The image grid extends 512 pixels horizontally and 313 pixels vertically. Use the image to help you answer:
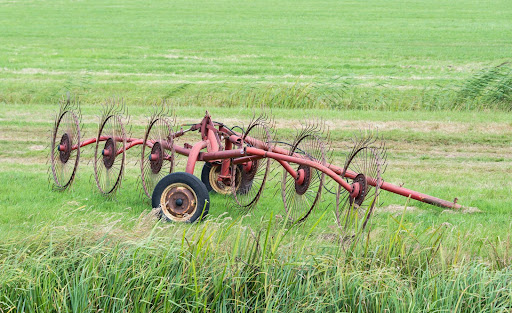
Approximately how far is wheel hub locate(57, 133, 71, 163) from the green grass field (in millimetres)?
468

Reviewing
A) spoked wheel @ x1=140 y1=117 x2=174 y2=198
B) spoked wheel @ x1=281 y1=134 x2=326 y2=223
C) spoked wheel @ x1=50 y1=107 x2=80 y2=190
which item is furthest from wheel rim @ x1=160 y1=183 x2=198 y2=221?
spoked wheel @ x1=50 y1=107 x2=80 y2=190

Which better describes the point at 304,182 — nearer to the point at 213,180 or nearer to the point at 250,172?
the point at 250,172

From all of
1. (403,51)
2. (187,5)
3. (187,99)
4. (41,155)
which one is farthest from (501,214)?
(187,5)

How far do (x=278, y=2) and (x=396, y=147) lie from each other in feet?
137

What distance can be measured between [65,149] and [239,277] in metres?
4.28

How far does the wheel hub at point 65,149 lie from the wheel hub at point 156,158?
1.32 meters

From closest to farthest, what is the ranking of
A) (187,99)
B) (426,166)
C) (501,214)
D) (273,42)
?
(501,214)
(426,166)
(187,99)
(273,42)

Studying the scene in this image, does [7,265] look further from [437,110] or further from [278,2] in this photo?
[278,2]

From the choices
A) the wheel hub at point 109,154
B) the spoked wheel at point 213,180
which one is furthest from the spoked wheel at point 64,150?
the spoked wheel at point 213,180

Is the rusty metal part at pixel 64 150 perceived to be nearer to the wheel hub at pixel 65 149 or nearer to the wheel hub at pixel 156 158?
the wheel hub at pixel 65 149

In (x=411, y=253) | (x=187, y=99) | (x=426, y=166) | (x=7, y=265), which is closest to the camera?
(x=7, y=265)

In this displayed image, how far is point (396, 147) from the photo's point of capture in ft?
41.6

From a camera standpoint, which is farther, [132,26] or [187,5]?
[187,5]

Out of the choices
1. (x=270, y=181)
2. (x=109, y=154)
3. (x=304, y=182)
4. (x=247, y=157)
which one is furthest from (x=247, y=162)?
(x=109, y=154)
